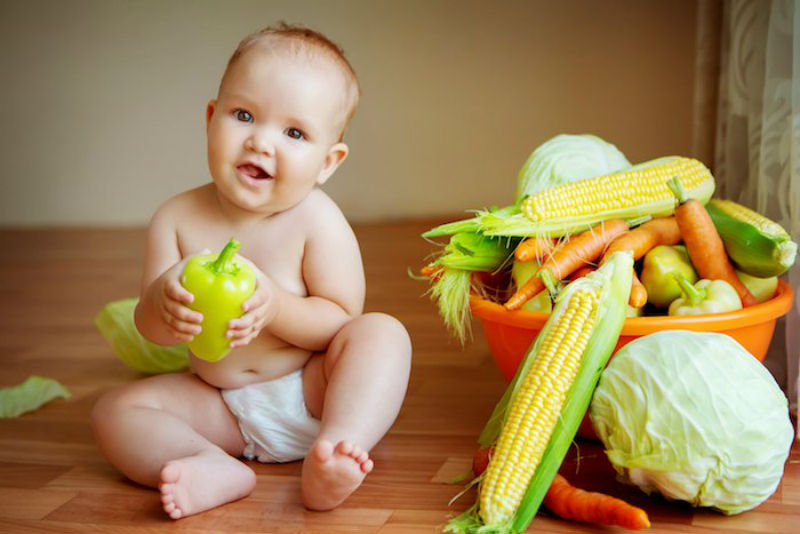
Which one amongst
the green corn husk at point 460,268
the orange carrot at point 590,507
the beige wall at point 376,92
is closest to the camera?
the orange carrot at point 590,507

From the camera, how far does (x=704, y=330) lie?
3.78ft

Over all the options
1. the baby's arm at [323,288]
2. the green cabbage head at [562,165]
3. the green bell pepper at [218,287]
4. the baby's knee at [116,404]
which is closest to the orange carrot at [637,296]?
the green cabbage head at [562,165]

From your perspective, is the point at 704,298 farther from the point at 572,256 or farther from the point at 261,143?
the point at 261,143

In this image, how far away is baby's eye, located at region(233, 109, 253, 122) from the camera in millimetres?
1218

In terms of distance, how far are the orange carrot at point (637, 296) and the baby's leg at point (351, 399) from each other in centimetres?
28

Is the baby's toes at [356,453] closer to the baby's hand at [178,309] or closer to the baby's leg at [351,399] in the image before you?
the baby's leg at [351,399]

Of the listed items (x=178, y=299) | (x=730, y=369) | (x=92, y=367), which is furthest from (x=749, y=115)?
(x=92, y=367)

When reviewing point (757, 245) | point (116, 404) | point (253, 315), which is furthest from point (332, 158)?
point (757, 245)

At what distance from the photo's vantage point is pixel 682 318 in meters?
1.15

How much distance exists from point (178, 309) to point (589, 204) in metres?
0.57

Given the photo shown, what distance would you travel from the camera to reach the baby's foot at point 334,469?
1032 millimetres

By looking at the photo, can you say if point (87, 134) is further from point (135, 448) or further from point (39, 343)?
point (135, 448)

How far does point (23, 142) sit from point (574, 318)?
3.32 meters

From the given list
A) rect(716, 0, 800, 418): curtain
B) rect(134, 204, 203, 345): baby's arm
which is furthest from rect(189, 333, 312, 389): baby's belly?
rect(716, 0, 800, 418): curtain
